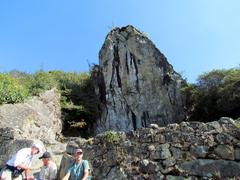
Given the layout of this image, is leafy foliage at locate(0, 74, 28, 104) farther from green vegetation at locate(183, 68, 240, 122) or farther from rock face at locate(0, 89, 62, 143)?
green vegetation at locate(183, 68, 240, 122)

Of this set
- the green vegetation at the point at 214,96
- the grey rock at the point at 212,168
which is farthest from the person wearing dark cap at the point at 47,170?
the green vegetation at the point at 214,96

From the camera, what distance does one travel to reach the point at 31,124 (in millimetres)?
15195

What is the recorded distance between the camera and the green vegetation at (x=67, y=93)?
1648 cm

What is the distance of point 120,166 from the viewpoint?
10.3 metres

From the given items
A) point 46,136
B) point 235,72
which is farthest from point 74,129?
point 235,72

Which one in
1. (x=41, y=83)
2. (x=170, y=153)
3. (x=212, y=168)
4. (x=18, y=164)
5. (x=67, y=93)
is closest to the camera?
(x=18, y=164)

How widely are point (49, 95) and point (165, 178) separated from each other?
29.9 ft

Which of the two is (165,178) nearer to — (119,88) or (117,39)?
(119,88)

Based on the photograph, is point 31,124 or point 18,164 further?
point 31,124

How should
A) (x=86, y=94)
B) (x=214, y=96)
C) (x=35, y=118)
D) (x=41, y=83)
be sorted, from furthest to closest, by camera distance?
(x=86, y=94)
(x=41, y=83)
(x=214, y=96)
(x=35, y=118)

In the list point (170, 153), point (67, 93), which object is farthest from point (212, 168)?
point (67, 93)

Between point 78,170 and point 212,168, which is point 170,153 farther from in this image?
point 78,170

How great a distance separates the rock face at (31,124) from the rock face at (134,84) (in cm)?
209

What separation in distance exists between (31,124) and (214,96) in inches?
265
